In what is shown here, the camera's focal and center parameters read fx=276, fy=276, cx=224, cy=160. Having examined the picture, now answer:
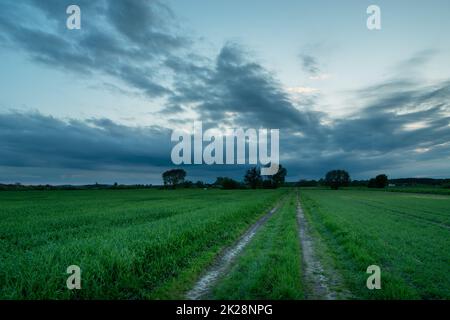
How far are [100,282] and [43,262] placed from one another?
204 centimetres

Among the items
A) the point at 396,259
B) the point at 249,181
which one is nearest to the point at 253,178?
the point at 249,181

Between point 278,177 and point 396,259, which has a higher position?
point 278,177

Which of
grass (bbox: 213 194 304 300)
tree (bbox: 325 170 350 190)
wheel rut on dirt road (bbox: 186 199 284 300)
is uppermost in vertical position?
tree (bbox: 325 170 350 190)

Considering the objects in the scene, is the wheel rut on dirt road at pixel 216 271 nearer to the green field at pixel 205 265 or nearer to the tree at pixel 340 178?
the green field at pixel 205 265

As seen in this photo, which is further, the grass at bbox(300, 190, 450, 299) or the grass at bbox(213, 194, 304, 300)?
the grass at bbox(300, 190, 450, 299)

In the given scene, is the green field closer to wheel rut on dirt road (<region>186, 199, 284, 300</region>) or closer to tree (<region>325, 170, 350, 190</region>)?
wheel rut on dirt road (<region>186, 199, 284, 300</region>)

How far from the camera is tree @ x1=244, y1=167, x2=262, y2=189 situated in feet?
567

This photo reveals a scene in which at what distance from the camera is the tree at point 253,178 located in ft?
567

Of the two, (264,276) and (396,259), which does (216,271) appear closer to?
(264,276)

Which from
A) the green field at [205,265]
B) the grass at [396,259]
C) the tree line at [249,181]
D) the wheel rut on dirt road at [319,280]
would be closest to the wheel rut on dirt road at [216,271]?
the green field at [205,265]

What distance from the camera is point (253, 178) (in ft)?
568

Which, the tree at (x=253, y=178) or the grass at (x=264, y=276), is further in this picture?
the tree at (x=253, y=178)

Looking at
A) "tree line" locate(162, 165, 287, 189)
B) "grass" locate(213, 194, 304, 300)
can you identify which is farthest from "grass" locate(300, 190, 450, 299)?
"tree line" locate(162, 165, 287, 189)
